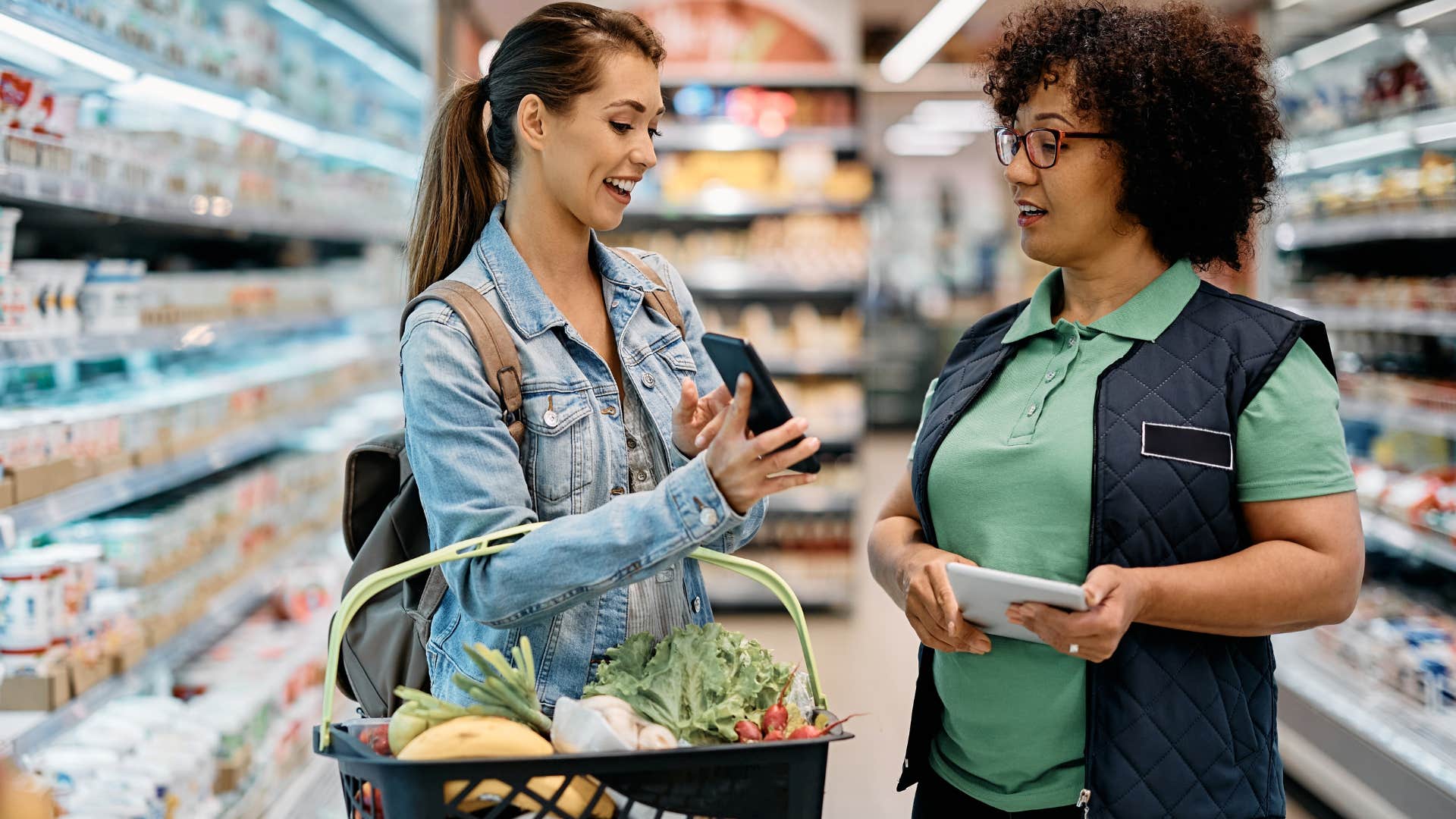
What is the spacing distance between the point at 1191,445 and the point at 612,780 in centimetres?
81

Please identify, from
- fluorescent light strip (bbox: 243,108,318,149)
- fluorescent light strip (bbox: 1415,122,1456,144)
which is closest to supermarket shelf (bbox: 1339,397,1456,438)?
fluorescent light strip (bbox: 1415,122,1456,144)

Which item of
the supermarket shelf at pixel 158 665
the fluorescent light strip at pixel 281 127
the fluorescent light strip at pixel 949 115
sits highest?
the fluorescent light strip at pixel 949 115

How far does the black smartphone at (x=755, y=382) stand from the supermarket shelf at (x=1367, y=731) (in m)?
→ 2.60

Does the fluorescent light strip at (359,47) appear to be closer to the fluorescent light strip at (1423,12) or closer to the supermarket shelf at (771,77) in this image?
the supermarket shelf at (771,77)

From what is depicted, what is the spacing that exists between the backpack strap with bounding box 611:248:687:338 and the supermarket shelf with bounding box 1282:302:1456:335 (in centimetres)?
221

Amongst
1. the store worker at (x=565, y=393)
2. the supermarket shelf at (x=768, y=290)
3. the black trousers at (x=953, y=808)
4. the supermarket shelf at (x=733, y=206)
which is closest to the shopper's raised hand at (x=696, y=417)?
the store worker at (x=565, y=393)

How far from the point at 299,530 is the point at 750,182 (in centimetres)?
332

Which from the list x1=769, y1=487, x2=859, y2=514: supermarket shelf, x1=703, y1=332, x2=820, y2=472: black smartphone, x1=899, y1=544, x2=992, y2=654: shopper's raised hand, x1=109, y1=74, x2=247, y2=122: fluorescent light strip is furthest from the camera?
x1=769, y1=487, x2=859, y2=514: supermarket shelf

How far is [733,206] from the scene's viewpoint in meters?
6.46

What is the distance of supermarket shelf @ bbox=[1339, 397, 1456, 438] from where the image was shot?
3.53 meters

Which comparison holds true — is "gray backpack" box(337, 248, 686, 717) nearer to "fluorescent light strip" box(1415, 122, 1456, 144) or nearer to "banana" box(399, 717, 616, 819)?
"banana" box(399, 717, 616, 819)

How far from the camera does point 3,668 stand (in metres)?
2.31

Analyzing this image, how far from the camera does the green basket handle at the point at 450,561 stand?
1152 mm

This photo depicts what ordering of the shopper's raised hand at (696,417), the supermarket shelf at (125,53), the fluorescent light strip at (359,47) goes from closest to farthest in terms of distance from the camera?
the shopper's raised hand at (696,417) → the supermarket shelf at (125,53) → the fluorescent light strip at (359,47)
